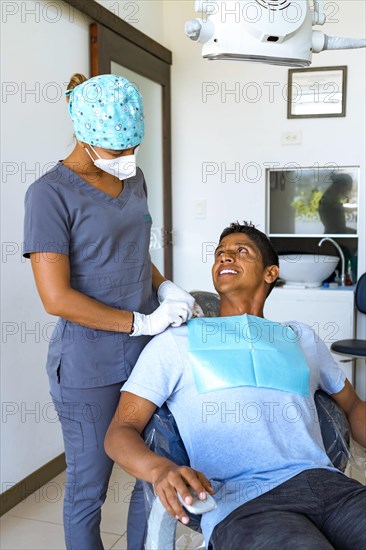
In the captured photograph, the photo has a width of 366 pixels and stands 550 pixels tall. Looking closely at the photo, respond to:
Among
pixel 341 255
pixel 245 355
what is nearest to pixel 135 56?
pixel 341 255

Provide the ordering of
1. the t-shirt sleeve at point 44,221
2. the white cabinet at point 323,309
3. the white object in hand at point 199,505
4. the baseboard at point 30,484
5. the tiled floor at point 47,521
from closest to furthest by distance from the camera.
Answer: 1. the white object in hand at point 199,505
2. the t-shirt sleeve at point 44,221
3. the tiled floor at point 47,521
4. the baseboard at point 30,484
5. the white cabinet at point 323,309

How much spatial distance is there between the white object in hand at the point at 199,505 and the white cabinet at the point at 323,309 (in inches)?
95.7

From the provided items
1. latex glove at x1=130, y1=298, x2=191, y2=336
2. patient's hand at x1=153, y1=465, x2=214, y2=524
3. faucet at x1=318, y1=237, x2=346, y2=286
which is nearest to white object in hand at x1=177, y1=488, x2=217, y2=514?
patient's hand at x1=153, y1=465, x2=214, y2=524

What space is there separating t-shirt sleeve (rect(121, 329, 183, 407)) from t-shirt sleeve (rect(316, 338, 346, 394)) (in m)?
0.39

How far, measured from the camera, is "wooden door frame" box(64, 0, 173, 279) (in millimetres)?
2787

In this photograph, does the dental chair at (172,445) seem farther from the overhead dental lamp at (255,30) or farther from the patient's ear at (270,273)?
the overhead dental lamp at (255,30)

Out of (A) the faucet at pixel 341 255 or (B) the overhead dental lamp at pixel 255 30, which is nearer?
(B) the overhead dental lamp at pixel 255 30

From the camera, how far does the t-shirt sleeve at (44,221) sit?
1.45 m

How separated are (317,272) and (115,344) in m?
2.10

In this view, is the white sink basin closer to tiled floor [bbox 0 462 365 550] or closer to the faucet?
the faucet

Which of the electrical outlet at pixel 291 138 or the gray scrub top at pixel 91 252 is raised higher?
the electrical outlet at pixel 291 138

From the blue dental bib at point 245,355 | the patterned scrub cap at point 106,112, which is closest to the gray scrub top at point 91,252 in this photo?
the patterned scrub cap at point 106,112

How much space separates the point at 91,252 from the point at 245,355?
454mm

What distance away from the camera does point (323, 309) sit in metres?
3.44
